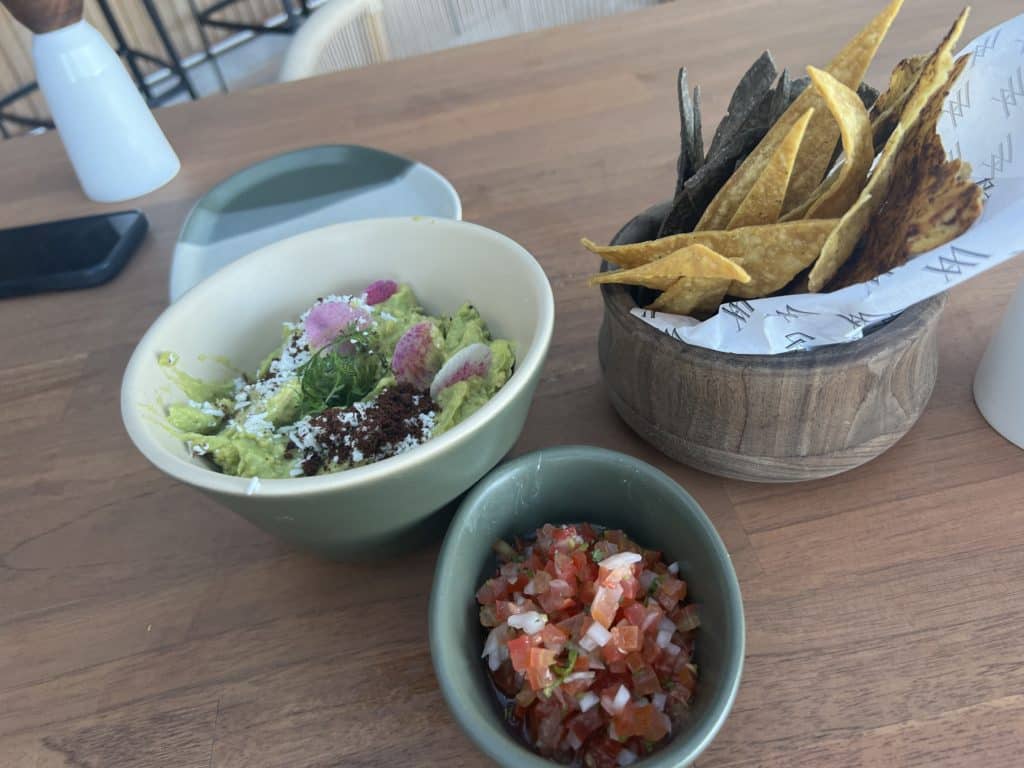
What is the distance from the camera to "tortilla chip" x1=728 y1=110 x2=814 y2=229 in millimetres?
413

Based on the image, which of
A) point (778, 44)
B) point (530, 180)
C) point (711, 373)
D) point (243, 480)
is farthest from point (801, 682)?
point (778, 44)

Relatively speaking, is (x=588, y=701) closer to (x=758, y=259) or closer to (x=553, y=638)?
(x=553, y=638)

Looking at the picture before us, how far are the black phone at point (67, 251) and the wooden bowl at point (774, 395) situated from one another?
645mm

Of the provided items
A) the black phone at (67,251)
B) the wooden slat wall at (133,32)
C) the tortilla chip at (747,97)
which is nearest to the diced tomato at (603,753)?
the tortilla chip at (747,97)

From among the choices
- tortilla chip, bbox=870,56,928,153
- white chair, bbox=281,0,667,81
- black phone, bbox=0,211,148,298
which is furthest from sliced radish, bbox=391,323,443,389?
white chair, bbox=281,0,667,81

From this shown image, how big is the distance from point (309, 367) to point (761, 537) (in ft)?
1.12

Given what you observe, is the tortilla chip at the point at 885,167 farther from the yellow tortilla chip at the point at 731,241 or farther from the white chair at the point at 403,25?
the white chair at the point at 403,25

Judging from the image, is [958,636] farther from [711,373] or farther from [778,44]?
[778,44]

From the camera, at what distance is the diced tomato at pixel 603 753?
14.3 inches

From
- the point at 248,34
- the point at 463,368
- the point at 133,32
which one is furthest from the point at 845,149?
the point at 248,34

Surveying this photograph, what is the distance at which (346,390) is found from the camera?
0.51 meters

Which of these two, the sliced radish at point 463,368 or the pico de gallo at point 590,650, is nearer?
the pico de gallo at point 590,650

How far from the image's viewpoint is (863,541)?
476mm

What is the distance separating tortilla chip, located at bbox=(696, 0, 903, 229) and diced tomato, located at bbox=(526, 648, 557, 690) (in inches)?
11.7
